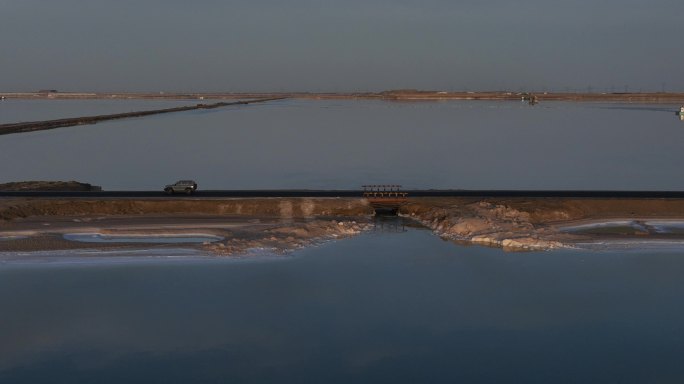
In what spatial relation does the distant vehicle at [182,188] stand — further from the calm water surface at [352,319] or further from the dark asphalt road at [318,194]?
the calm water surface at [352,319]

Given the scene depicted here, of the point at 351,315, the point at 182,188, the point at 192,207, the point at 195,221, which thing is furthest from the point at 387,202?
the point at 351,315

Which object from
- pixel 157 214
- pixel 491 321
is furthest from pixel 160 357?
pixel 157 214

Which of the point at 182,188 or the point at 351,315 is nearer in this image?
the point at 351,315

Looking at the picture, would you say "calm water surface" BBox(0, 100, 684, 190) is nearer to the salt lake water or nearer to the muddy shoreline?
the muddy shoreline

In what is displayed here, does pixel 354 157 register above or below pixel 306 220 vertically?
above

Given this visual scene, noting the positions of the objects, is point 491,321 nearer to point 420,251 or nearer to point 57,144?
point 420,251

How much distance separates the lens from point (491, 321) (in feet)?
98.3

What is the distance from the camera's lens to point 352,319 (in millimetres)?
30156

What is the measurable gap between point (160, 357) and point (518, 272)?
1966 cm

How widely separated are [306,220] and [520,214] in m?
14.5

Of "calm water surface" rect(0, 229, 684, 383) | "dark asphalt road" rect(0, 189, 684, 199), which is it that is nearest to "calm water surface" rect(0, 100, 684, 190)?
"dark asphalt road" rect(0, 189, 684, 199)

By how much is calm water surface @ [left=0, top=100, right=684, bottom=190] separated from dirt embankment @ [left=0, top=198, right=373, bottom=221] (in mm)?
15691

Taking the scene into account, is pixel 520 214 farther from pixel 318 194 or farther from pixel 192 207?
pixel 192 207

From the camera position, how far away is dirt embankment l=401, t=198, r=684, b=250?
145ft
